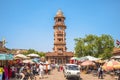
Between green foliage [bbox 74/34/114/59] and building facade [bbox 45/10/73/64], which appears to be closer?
green foliage [bbox 74/34/114/59]

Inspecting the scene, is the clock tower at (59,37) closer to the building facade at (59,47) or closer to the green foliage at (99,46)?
the building facade at (59,47)

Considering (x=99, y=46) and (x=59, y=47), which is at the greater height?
(x=59, y=47)

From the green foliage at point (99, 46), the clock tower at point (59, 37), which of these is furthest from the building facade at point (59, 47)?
the green foliage at point (99, 46)

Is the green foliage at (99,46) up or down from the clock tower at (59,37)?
down

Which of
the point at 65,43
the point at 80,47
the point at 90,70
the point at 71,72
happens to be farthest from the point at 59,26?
→ the point at 71,72

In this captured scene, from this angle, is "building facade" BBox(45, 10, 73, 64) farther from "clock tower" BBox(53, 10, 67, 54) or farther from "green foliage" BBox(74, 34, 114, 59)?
"green foliage" BBox(74, 34, 114, 59)

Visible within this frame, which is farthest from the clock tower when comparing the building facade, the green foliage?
the green foliage

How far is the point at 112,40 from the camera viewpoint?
51531 mm

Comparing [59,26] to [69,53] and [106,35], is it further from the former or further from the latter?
[106,35]

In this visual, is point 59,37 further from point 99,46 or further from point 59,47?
point 99,46

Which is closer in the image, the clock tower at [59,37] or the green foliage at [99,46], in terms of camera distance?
the green foliage at [99,46]

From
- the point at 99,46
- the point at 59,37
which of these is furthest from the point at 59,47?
the point at 99,46

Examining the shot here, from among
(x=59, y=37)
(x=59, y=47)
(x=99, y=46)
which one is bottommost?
(x=99, y=46)

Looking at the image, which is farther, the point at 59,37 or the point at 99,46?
the point at 59,37
